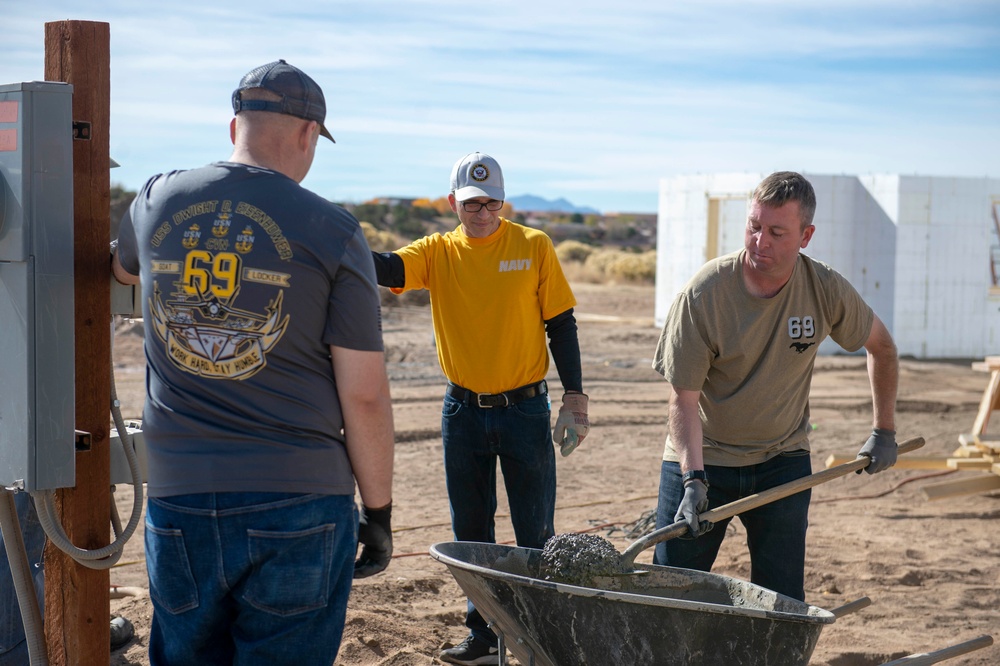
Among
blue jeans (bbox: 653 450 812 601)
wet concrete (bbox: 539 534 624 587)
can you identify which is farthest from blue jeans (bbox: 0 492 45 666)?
blue jeans (bbox: 653 450 812 601)

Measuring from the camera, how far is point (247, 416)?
2.31 meters

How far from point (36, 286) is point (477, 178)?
6.36 feet

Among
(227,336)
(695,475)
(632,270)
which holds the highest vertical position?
(632,270)

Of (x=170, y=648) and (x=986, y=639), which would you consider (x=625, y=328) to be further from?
(x=170, y=648)

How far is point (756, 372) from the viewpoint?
3.65 metres

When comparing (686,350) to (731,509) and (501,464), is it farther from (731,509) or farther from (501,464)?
(501,464)

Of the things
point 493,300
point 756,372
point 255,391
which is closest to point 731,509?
point 756,372

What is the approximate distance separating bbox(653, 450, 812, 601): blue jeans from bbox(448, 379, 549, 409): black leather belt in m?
0.70

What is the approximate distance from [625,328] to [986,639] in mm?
17206

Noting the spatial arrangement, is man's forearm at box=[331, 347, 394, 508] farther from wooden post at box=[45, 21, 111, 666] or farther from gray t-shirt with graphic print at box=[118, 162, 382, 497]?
wooden post at box=[45, 21, 111, 666]

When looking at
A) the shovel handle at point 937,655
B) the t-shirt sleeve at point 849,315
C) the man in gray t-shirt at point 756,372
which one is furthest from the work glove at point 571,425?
the shovel handle at point 937,655

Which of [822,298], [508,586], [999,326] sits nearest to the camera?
[508,586]

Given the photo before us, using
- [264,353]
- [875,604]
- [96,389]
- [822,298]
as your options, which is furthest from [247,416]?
[875,604]

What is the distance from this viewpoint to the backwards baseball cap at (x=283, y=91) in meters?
2.38
